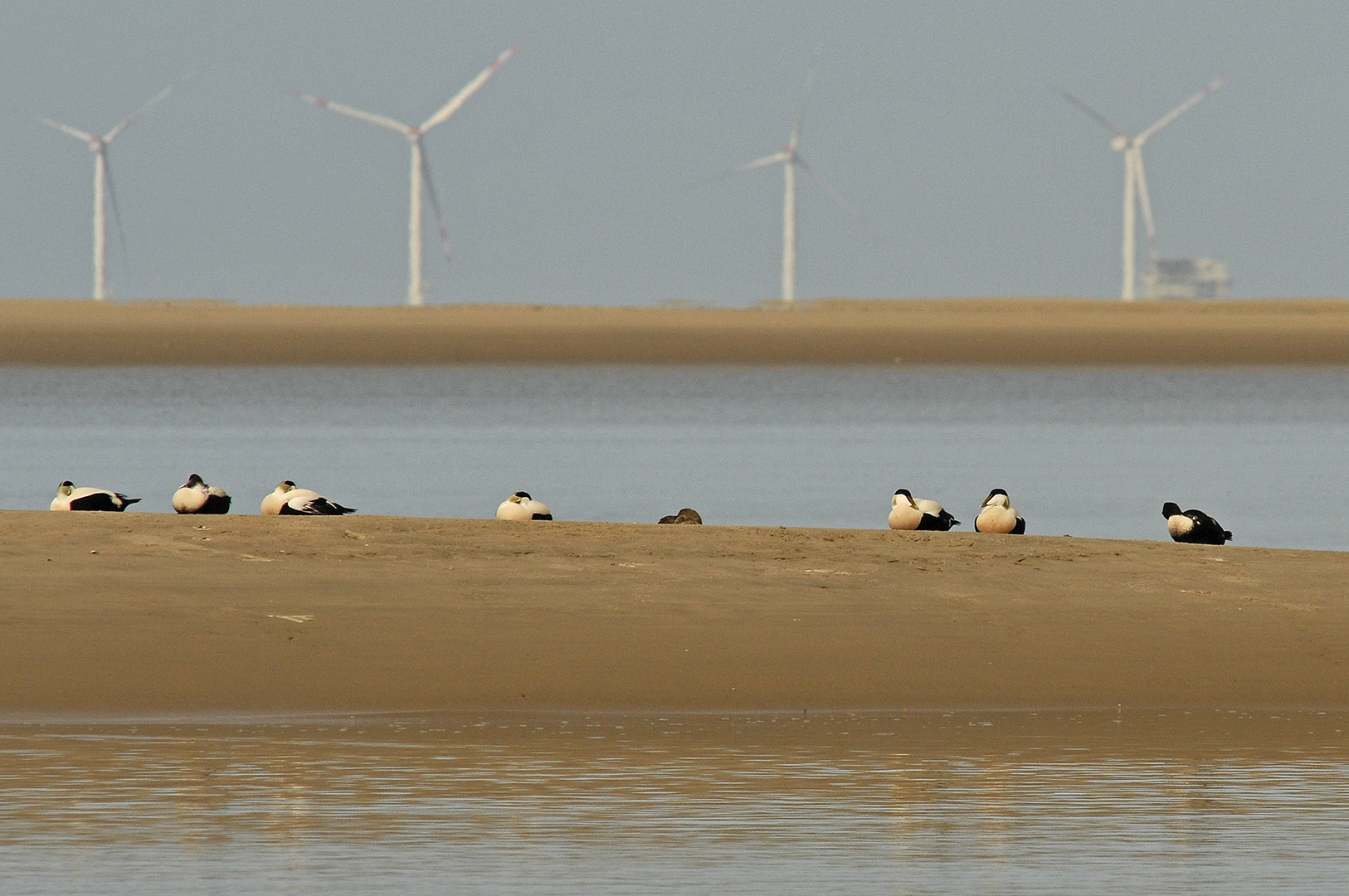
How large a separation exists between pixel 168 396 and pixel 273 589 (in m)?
35.5

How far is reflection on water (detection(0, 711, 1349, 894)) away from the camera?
369 inches

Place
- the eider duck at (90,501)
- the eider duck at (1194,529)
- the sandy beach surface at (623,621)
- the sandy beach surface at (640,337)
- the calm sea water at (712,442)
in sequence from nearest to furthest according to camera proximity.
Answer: the sandy beach surface at (623,621) < the eider duck at (90,501) < the eider duck at (1194,529) < the calm sea water at (712,442) < the sandy beach surface at (640,337)

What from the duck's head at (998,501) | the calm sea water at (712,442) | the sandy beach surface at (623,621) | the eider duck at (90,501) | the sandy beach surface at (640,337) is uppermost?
the sandy beach surface at (640,337)

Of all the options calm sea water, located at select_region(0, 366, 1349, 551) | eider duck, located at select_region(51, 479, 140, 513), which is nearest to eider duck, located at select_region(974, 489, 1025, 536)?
calm sea water, located at select_region(0, 366, 1349, 551)

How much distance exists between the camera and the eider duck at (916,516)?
64.7 ft

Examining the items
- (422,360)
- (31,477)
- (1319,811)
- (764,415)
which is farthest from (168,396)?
(1319,811)

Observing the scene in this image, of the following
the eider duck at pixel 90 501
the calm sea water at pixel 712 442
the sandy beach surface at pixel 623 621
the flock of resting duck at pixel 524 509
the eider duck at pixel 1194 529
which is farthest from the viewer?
the calm sea water at pixel 712 442

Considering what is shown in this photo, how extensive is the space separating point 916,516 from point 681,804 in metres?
9.10

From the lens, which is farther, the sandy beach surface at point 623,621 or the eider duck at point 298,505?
the eider duck at point 298,505

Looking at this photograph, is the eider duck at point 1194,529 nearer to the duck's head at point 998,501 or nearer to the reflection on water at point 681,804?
the duck's head at point 998,501

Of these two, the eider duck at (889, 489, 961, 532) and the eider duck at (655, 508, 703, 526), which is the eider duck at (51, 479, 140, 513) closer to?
the eider duck at (655, 508, 703, 526)

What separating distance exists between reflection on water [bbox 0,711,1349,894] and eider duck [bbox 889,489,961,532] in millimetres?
5801

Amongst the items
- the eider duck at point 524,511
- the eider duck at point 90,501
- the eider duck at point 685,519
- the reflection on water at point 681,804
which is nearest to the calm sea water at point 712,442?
the eider duck at point 685,519

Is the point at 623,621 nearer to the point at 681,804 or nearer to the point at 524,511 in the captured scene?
the point at 524,511
